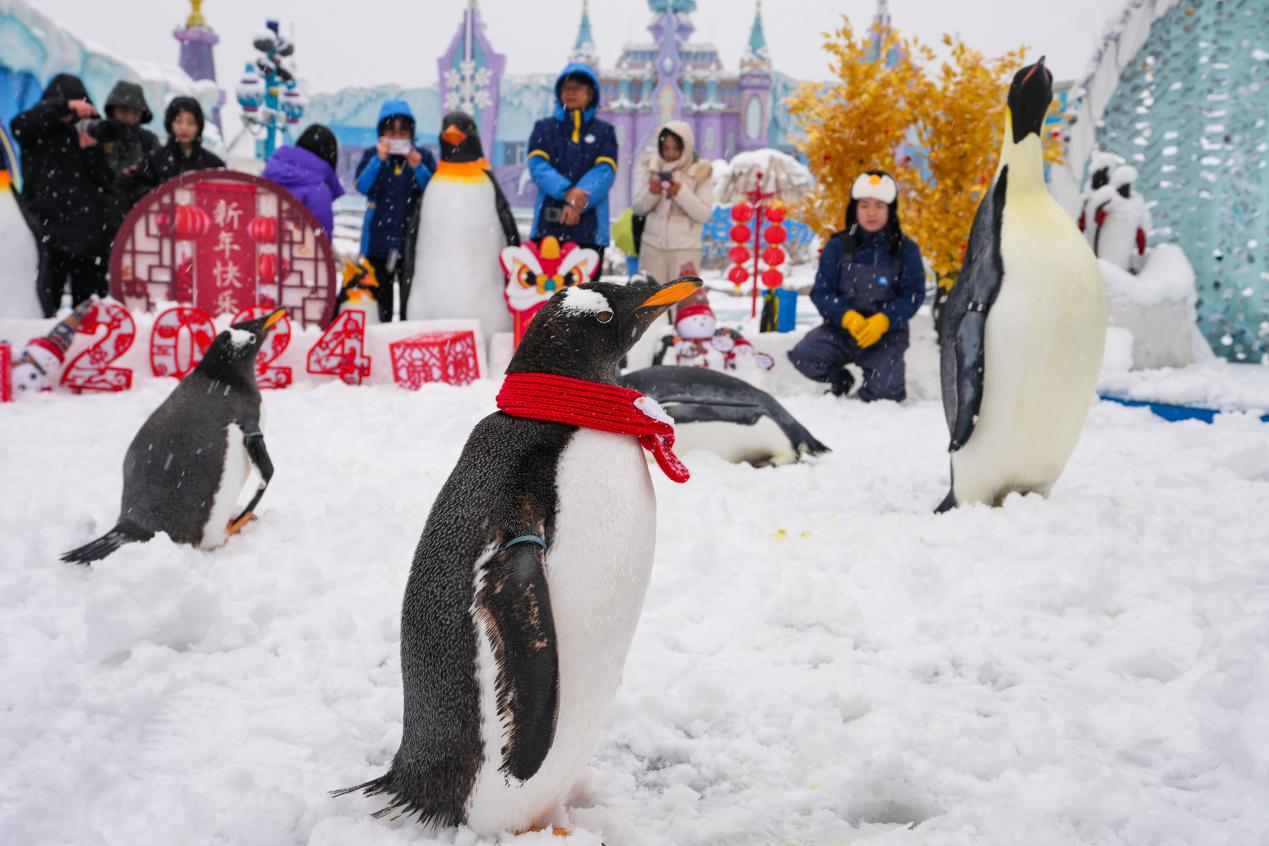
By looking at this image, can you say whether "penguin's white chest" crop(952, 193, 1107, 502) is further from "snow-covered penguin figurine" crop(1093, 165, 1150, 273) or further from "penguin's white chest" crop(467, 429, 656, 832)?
"snow-covered penguin figurine" crop(1093, 165, 1150, 273)

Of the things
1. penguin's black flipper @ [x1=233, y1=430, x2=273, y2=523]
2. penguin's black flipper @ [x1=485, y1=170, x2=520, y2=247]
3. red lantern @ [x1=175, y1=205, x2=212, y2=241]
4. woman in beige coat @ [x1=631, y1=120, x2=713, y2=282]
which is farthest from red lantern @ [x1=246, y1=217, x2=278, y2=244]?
penguin's black flipper @ [x1=233, y1=430, x2=273, y2=523]

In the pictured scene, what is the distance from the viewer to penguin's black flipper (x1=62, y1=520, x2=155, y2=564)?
6.89 ft

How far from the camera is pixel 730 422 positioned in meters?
3.34

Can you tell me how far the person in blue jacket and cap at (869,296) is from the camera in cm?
477

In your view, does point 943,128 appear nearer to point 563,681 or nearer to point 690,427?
point 690,427

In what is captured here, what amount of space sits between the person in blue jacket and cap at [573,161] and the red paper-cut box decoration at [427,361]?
1.06 m

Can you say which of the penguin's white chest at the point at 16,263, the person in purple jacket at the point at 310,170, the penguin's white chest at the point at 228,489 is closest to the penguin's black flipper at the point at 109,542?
the penguin's white chest at the point at 228,489

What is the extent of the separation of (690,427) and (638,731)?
1.88 metres

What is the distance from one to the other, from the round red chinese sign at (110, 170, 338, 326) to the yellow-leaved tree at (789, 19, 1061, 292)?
3.27 meters

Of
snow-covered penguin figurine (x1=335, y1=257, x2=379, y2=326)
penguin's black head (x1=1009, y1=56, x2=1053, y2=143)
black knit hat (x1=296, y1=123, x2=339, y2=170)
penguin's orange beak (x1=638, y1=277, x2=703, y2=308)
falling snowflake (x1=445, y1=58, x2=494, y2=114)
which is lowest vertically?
penguin's orange beak (x1=638, y1=277, x2=703, y2=308)

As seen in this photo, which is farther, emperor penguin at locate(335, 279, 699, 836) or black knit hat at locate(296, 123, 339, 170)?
black knit hat at locate(296, 123, 339, 170)

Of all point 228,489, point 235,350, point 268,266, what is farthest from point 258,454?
point 268,266

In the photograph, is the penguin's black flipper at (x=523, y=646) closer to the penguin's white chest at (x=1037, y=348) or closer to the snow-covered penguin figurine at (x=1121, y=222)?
the penguin's white chest at (x=1037, y=348)

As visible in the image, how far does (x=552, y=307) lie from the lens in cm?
124
